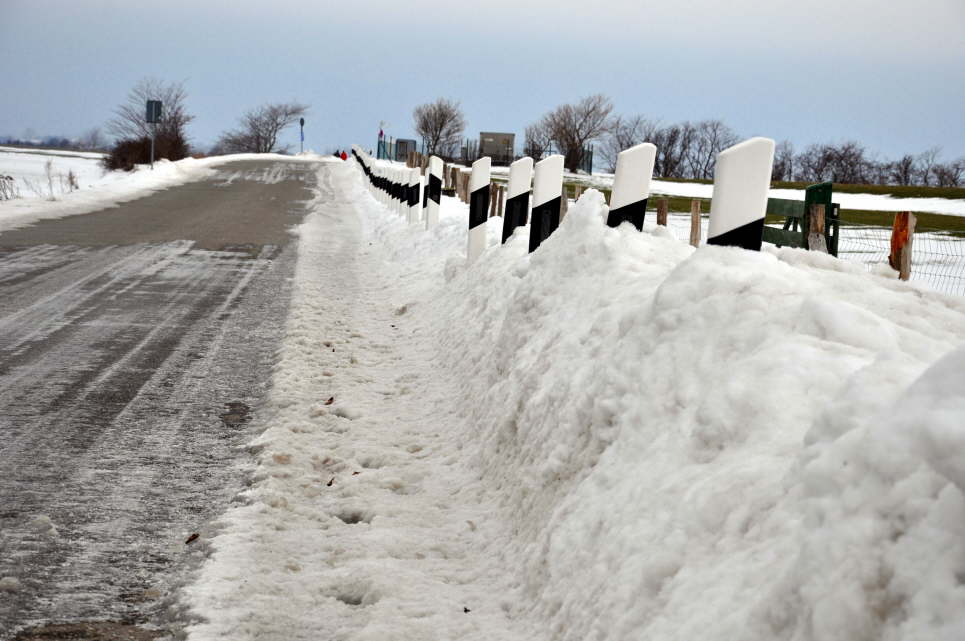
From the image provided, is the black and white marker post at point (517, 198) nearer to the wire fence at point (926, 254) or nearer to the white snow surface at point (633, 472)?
the white snow surface at point (633, 472)

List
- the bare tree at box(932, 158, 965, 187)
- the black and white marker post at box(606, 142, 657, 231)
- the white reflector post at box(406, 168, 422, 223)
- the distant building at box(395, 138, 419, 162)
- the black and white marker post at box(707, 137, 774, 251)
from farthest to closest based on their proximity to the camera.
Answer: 1. the distant building at box(395, 138, 419, 162)
2. the bare tree at box(932, 158, 965, 187)
3. the white reflector post at box(406, 168, 422, 223)
4. the black and white marker post at box(606, 142, 657, 231)
5. the black and white marker post at box(707, 137, 774, 251)

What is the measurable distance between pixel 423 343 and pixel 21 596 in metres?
4.44

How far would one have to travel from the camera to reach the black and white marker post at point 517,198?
8.62m

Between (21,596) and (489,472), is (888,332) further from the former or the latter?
(21,596)

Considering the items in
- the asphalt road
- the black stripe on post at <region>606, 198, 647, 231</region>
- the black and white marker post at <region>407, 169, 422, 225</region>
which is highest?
the black stripe on post at <region>606, 198, 647, 231</region>

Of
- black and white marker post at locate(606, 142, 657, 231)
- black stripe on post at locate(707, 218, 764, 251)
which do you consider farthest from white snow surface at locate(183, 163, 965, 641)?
black stripe on post at locate(707, 218, 764, 251)

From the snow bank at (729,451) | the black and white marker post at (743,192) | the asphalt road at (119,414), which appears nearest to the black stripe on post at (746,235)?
the black and white marker post at (743,192)

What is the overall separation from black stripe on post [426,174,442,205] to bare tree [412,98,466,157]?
56.9 m

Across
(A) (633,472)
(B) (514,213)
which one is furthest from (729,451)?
(B) (514,213)

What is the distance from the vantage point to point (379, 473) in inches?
178

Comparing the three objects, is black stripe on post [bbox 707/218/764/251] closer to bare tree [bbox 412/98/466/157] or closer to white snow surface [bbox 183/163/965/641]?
white snow surface [bbox 183/163/965/641]

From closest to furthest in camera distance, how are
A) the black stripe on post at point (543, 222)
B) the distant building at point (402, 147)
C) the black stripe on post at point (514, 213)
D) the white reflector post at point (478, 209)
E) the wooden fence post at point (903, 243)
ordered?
1. the wooden fence post at point (903, 243)
2. the black stripe on post at point (543, 222)
3. the black stripe on post at point (514, 213)
4. the white reflector post at point (478, 209)
5. the distant building at point (402, 147)

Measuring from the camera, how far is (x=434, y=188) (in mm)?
13766

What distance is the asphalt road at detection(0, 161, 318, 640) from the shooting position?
11.0ft
